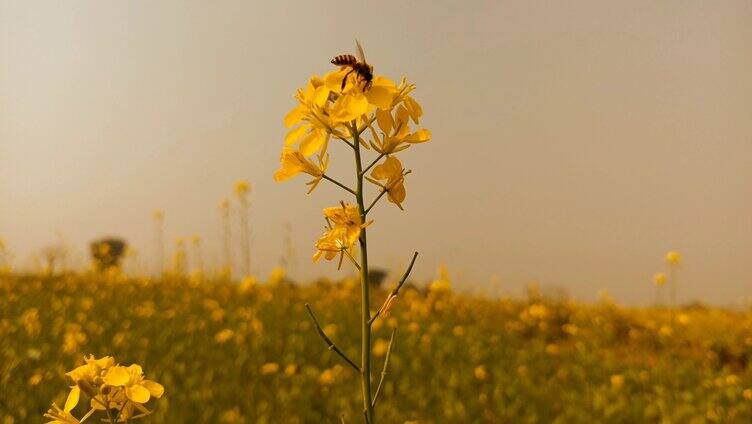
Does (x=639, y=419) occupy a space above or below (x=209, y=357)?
below

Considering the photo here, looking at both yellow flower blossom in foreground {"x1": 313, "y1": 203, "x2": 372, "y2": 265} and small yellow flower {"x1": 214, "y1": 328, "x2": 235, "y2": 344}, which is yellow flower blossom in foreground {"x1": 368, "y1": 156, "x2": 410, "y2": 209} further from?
small yellow flower {"x1": 214, "y1": 328, "x2": 235, "y2": 344}

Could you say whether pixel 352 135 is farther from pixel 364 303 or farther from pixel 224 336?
pixel 224 336

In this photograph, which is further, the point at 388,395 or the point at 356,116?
the point at 388,395

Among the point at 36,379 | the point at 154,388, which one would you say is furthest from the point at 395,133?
the point at 36,379

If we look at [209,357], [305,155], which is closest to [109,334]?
[209,357]

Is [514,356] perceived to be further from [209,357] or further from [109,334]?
[109,334]

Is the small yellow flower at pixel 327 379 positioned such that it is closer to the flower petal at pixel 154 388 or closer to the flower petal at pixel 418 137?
the flower petal at pixel 154 388
